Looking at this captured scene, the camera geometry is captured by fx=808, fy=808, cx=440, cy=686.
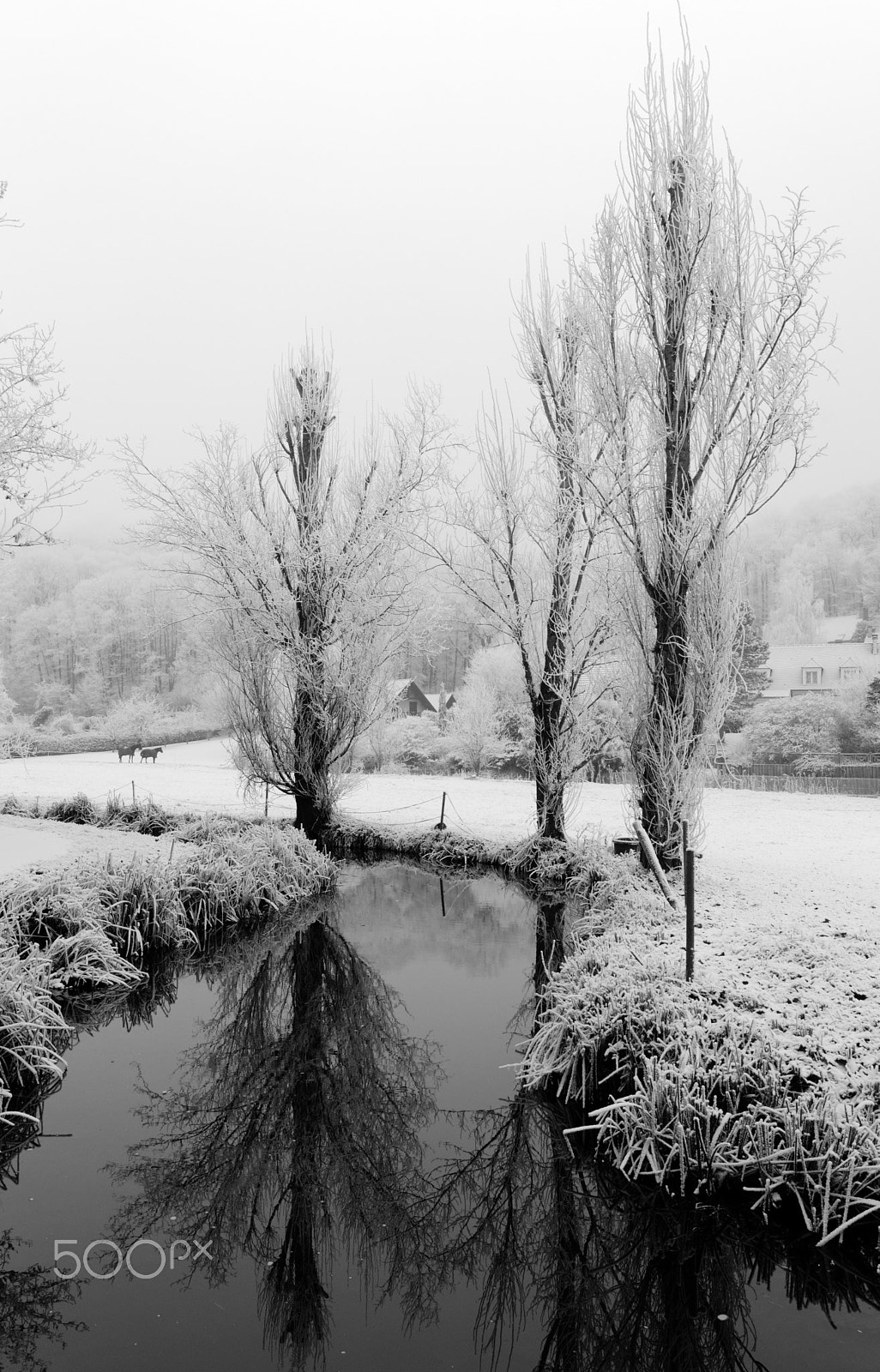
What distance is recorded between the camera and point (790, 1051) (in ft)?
11.3

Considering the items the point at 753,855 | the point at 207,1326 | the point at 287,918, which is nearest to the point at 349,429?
the point at 287,918

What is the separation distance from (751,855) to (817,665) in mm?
18605

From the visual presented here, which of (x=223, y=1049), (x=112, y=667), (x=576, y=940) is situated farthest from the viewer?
(x=112, y=667)

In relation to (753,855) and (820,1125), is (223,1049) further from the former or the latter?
(753,855)

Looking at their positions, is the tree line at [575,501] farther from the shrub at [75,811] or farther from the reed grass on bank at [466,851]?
the shrub at [75,811]

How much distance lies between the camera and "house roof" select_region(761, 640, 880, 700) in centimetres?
2445

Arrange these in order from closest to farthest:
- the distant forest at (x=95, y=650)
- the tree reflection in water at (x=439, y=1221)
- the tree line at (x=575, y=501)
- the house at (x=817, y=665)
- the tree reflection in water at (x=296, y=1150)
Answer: the tree reflection in water at (x=439, y=1221), the tree reflection in water at (x=296, y=1150), the tree line at (x=575, y=501), the house at (x=817, y=665), the distant forest at (x=95, y=650)

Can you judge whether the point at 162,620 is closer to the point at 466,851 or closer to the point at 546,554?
the point at 466,851

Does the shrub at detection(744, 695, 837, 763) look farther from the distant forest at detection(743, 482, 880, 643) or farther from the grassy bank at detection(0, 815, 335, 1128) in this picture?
the grassy bank at detection(0, 815, 335, 1128)

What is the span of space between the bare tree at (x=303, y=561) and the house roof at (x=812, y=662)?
56.0ft

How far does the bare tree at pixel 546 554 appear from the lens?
29.8 feet

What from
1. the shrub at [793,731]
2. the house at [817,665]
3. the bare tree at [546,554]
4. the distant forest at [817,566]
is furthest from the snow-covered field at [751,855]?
the distant forest at [817,566]

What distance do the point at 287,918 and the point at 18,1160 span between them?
3.98 m

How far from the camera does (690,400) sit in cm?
707
